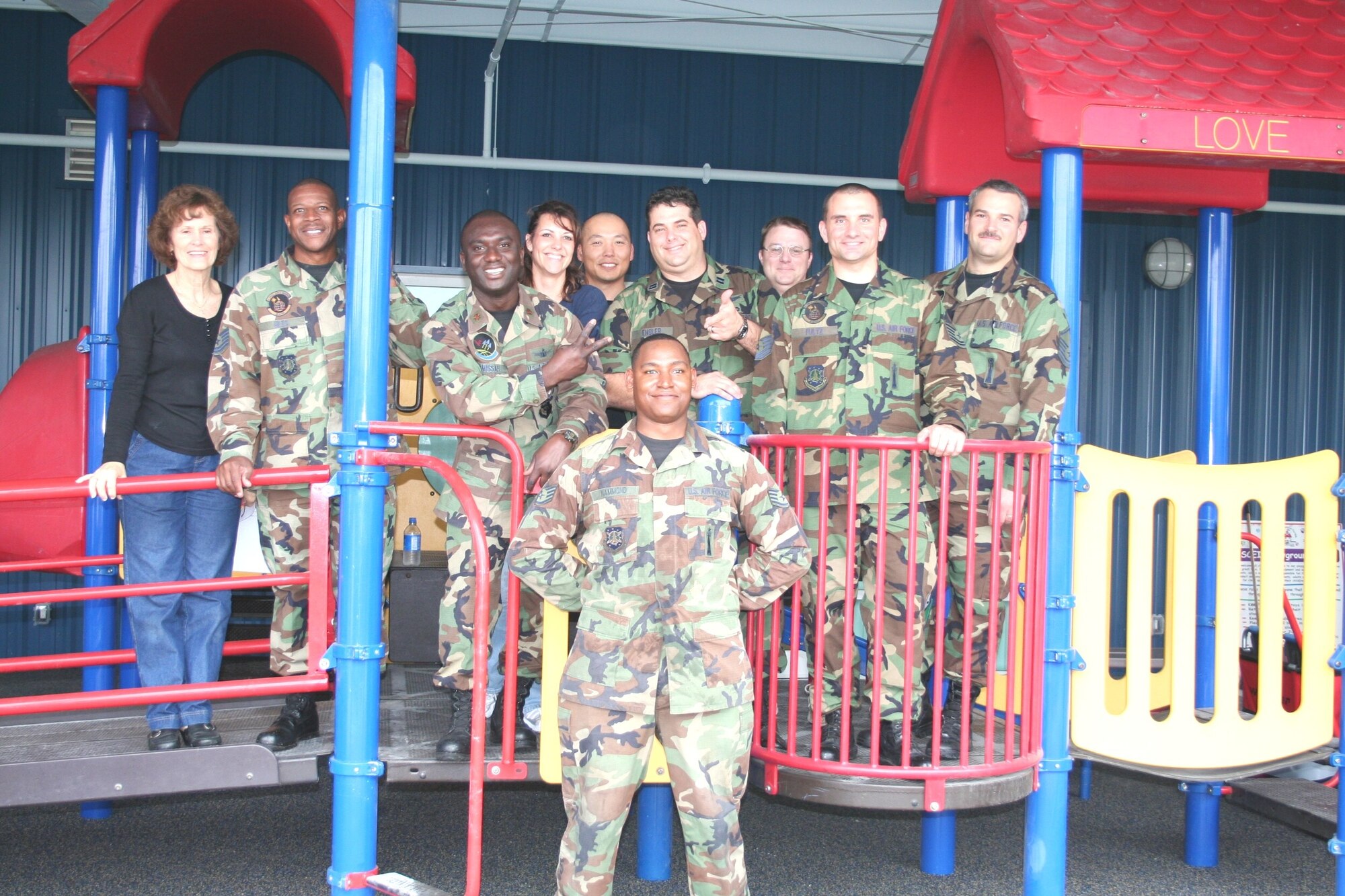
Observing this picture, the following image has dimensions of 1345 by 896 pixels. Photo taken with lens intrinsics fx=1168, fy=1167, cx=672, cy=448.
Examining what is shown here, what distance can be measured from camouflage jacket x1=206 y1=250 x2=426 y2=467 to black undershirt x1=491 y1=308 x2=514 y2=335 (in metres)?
0.36

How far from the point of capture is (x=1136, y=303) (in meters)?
9.40

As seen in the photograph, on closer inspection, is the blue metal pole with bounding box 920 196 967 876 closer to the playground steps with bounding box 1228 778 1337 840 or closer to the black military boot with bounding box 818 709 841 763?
the black military boot with bounding box 818 709 841 763

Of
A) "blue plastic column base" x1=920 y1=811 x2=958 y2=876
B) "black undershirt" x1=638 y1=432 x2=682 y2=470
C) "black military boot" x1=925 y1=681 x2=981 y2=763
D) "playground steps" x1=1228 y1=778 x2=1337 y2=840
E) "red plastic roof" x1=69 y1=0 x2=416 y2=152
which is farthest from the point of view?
"red plastic roof" x1=69 y1=0 x2=416 y2=152

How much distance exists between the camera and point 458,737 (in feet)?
11.5

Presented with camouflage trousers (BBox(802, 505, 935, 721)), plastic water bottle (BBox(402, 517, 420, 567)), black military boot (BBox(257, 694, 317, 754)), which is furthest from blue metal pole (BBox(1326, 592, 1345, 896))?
plastic water bottle (BBox(402, 517, 420, 567))

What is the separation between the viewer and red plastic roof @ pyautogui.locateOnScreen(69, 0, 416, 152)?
461 cm

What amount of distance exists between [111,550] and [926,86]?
3.88 metres

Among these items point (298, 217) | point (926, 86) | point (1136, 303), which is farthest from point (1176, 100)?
point (1136, 303)

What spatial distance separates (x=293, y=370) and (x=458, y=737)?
1363 millimetres

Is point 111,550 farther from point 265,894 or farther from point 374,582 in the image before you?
point 374,582

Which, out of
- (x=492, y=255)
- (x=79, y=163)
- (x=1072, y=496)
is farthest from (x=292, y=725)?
(x=79, y=163)

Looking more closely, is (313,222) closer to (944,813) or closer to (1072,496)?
(1072,496)

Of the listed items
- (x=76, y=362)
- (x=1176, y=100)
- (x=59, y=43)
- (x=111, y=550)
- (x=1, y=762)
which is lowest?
(x=1, y=762)

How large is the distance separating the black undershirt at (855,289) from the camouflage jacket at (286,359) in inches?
58.5
